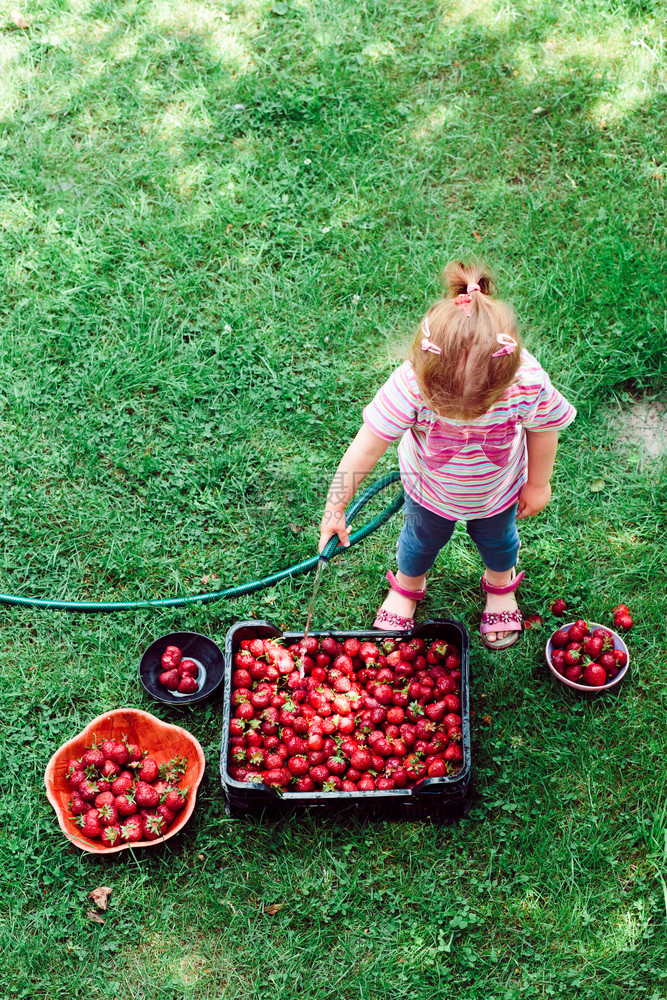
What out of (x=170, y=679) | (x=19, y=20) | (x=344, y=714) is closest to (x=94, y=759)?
(x=170, y=679)

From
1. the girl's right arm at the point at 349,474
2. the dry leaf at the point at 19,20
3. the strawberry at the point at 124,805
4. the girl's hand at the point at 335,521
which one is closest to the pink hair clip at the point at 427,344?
the girl's right arm at the point at 349,474

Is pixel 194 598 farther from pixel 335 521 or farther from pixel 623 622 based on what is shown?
pixel 623 622

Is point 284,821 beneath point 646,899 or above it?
above

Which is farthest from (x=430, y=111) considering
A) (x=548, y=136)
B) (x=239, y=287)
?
(x=239, y=287)

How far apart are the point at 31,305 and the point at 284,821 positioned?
2904mm

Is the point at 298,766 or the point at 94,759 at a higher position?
the point at 94,759

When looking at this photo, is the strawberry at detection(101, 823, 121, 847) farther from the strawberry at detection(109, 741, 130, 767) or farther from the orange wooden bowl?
the strawberry at detection(109, 741, 130, 767)

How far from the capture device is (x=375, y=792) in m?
2.82

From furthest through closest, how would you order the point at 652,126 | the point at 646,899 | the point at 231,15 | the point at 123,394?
the point at 231,15
the point at 652,126
the point at 123,394
the point at 646,899

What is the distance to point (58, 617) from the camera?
139 inches

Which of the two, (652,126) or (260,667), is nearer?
(260,667)

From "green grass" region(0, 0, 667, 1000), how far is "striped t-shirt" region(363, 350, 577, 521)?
824mm

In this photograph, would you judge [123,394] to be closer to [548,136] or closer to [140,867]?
[140,867]

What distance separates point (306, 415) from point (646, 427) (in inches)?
63.0
